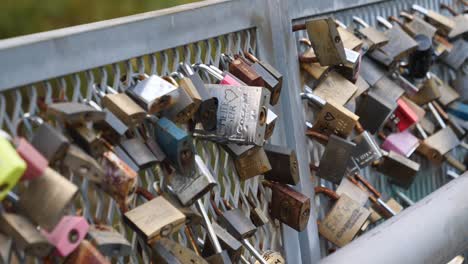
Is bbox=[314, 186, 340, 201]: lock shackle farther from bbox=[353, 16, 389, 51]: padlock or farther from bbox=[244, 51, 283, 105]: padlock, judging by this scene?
bbox=[353, 16, 389, 51]: padlock

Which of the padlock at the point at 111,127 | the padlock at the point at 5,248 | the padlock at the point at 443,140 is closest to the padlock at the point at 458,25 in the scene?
the padlock at the point at 443,140

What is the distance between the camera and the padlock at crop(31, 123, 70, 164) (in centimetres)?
115

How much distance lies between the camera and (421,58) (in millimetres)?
2238

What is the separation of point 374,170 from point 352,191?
0.18m

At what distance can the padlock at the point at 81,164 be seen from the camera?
3.86 ft

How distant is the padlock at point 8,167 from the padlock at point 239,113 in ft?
1.57

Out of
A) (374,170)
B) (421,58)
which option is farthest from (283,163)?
(421,58)

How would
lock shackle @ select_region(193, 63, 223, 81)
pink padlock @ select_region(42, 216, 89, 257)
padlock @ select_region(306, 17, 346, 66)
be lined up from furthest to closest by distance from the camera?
padlock @ select_region(306, 17, 346, 66) < lock shackle @ select_region(193, 63, 223, 81) < pink padlock @ select_region(42, 216, 89, 257)

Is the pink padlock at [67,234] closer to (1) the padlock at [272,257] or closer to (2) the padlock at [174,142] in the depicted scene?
(2) the padlock at [174,142]

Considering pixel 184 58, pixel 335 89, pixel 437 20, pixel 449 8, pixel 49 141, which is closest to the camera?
pixel 49 141

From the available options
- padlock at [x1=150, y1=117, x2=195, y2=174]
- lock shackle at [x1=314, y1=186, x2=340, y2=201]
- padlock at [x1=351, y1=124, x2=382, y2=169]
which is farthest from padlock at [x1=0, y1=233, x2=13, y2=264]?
padlock at [x1=351, y1=124, x2=382, y2=169]

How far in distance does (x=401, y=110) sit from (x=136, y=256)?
3.36 ft

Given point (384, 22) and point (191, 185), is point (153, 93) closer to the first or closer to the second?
point (191, 185)

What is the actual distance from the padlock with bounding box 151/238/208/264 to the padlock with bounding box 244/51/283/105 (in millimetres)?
397
